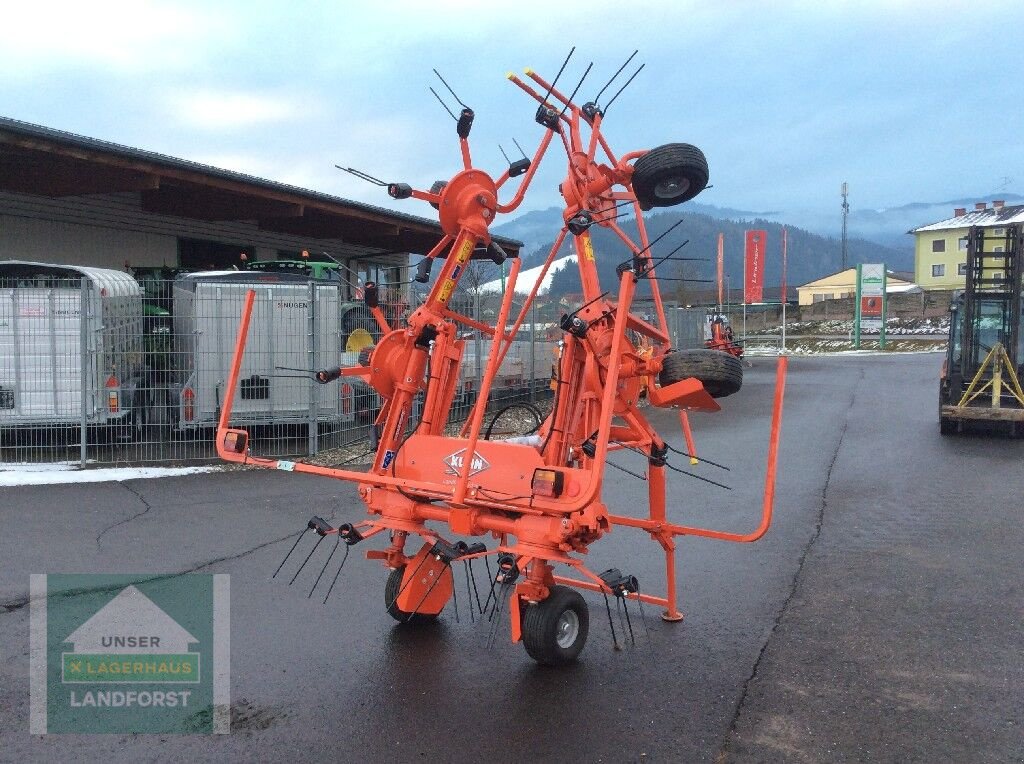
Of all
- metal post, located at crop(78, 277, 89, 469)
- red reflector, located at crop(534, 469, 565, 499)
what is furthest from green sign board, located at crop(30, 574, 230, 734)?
metal post, located at crop(78, 277, 89, 469)

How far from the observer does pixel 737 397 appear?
70.8 feet

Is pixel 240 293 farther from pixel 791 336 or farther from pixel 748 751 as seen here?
pixel 791 336

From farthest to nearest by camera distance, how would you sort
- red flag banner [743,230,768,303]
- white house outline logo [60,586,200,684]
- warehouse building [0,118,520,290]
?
red flag banner [743,230,768,303]
warehouse building [0,118,520,290]
white house outline logo [60,586,200,684]

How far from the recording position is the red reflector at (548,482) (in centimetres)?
449

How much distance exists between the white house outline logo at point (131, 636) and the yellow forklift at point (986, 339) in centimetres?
1276

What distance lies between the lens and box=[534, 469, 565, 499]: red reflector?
14.7 feet

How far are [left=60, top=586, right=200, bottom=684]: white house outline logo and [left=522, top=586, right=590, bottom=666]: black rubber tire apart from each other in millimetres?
1726

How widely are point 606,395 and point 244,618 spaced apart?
2.79 metres

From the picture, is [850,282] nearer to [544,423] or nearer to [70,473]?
[70,473]

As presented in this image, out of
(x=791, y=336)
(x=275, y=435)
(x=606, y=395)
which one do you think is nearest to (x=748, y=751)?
(x=606, y=395)

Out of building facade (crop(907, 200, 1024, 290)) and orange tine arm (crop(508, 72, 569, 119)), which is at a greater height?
building facade (crop(907, 200, 1024, 290))

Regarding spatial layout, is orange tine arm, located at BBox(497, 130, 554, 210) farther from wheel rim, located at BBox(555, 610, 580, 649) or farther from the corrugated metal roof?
the corrugated metal roof

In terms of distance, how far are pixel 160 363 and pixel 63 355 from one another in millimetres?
1091

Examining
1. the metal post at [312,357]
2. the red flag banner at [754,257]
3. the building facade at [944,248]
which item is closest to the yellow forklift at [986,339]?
the metal post at [312,357]
